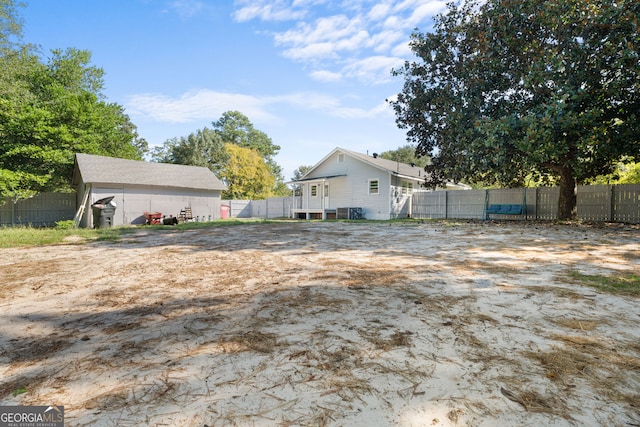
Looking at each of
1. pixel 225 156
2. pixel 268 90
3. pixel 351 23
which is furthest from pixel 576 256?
pixel 225 156

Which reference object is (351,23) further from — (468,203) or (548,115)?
(468,203)

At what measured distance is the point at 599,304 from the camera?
261cm

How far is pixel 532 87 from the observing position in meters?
9.78

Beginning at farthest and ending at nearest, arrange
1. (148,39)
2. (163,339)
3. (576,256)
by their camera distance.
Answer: (148,39) → (576,256) → (163,339)

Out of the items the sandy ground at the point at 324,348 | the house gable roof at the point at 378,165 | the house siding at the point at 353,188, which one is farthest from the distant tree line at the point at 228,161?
the sandy ground at the point at 324,348

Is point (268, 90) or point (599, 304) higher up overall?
point (268, 90)

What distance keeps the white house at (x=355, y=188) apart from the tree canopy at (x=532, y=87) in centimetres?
574

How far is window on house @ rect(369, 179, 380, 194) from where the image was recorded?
19312 mm

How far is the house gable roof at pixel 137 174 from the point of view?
1591 centimetres

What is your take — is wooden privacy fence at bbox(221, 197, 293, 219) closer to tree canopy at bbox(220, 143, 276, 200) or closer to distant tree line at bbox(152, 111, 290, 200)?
distant tree line at bbox(152, 111, 290, 200)

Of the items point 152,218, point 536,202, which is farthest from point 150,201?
point 536,202

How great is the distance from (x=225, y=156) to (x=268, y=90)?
50.7ft

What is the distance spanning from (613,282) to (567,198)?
11.5 metres

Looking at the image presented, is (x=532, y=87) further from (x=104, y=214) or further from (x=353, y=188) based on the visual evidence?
(x=104, y=214)
